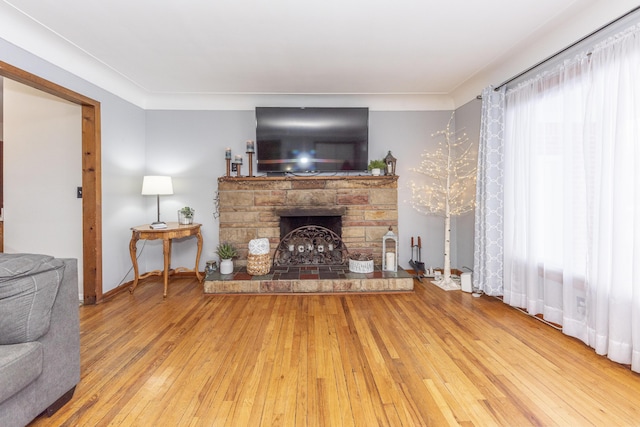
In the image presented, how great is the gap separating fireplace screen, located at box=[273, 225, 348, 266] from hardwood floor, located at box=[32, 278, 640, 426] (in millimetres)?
1143

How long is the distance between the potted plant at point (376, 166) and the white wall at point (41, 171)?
11.0 ft

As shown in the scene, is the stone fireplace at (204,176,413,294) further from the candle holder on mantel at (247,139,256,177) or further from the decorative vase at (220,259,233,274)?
the decorative vase at (220,259,233,274)

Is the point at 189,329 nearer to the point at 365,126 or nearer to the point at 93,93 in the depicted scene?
the point at 93,93

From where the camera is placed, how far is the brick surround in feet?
13.5

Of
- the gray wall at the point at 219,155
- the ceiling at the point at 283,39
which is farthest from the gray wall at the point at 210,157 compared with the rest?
the ceiling at the point at 283,39

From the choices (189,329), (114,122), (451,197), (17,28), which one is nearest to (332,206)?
(451,197)

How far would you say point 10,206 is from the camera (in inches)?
129

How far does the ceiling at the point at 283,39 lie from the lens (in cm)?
221

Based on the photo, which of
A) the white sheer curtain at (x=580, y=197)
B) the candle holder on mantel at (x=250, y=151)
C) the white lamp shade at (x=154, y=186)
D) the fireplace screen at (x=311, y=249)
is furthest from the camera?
the fireplace screen at (x=311, y=249)

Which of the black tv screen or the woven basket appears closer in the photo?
the woven basket

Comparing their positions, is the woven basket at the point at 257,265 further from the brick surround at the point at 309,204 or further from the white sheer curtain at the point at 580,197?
the white sheer curtain at the point at 580,197

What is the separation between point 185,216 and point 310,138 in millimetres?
1889

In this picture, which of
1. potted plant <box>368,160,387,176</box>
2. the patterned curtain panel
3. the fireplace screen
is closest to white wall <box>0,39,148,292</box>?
the fireplace screen

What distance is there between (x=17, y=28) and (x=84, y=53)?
0.54 m
